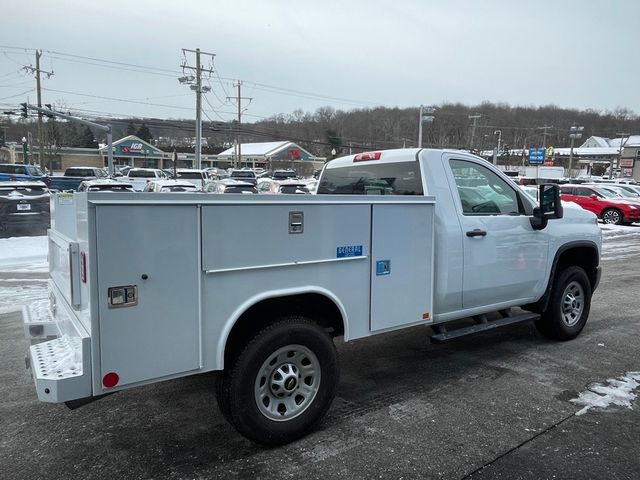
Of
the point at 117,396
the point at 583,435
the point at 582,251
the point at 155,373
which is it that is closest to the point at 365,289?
the point at 155,373

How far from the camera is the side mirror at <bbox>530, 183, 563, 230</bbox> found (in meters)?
5.12

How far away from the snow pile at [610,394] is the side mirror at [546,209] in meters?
1.57

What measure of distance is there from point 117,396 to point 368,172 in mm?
3072

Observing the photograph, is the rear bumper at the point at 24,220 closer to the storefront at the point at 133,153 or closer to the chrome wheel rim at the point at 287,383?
the chrome wheel rim at the point at 287,383

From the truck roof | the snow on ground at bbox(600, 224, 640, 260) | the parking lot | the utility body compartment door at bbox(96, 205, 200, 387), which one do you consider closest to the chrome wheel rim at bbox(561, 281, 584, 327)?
the parking lot

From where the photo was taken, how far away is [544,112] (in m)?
89.5

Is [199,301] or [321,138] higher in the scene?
[321,138]

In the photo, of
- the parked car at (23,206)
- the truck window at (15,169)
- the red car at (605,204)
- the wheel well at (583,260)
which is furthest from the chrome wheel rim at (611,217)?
the truck window at (15,169)

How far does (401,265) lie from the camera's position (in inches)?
161

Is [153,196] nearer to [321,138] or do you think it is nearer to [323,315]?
[323,315]

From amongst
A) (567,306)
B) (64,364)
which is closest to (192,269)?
(64,364)

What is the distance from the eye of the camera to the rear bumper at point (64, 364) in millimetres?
2770

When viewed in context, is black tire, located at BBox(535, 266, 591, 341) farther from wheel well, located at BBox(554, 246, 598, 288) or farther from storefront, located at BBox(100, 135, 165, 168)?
storefront, located at BBox(100, 135, 165, 168)

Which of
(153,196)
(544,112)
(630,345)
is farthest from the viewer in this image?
(544,112)
